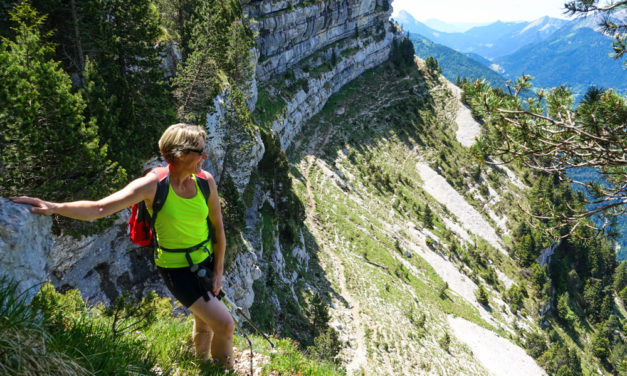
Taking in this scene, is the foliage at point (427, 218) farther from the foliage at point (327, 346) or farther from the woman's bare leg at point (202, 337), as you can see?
the woman's bare leg at point (202, 337)

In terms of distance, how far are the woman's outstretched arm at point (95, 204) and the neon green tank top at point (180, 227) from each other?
1.01 feet

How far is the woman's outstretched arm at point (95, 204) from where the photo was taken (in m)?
3.66

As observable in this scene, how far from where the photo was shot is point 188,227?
14.5 ft

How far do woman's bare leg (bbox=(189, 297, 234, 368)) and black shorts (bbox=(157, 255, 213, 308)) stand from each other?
0.08 m

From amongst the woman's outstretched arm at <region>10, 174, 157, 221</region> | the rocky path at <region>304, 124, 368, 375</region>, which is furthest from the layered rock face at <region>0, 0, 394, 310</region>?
the rocky path at <region>304, 124, 368, 375</region>

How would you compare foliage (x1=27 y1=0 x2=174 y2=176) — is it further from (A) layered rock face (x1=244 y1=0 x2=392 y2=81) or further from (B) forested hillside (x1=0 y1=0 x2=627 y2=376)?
(A) layered rock face (x1=244 y1=0 x2=392 y2=81)

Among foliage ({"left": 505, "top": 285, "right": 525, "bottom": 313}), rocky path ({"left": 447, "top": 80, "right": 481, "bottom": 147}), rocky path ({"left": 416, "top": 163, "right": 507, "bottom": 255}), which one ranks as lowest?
foliage ({"left": 505, "top": 285, "right": 525, "bottom": 313})

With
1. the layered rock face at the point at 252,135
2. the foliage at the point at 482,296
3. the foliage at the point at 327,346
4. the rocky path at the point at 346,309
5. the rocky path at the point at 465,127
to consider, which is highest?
the layered rock face at the point at 252,135

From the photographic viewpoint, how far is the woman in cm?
412

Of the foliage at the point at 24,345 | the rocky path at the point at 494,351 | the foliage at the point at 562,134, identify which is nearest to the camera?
the foliage at the point at 24,345

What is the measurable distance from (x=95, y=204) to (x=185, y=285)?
4.87 ft

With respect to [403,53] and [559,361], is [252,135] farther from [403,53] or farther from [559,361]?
[403,53]

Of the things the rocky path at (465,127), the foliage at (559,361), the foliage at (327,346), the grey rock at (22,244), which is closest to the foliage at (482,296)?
the foliage at (559,361)

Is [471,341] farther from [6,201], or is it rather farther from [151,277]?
[6,201]
